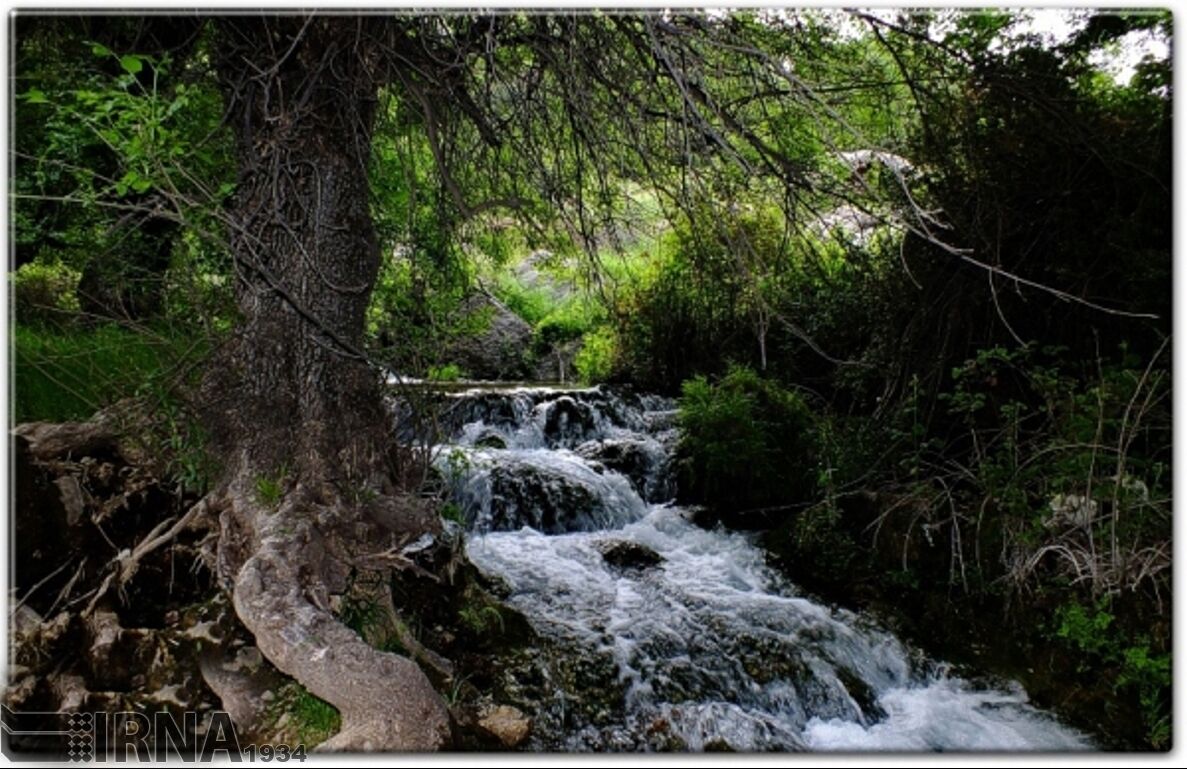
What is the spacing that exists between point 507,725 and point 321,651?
67 cm

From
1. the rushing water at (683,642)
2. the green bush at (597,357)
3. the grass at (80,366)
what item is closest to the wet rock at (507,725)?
the rushing water at (683,642)

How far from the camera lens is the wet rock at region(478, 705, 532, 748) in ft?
7.00

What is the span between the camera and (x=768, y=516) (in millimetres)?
4496

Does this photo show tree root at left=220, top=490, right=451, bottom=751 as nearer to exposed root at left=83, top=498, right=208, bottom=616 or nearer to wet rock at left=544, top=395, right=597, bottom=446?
exposed root at left=83, top=498, right=208, bottom=616

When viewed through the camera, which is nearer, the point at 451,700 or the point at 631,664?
the point at 451,700

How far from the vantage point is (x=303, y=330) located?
2.26m

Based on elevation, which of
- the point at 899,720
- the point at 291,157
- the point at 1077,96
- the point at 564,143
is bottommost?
the point at 899,720

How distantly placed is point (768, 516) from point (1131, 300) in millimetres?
2277

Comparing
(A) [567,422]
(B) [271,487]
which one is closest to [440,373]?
(B) [271,487]

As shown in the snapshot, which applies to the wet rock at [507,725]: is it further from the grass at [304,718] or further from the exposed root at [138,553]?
the exposed root at [138,553]

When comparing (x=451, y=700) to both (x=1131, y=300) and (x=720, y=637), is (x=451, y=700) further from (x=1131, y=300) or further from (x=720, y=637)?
(x=1131, y=300)

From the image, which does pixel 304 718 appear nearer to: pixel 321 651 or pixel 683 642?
pixel 321 651

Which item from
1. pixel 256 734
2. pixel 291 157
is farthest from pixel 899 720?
pixel 291 157

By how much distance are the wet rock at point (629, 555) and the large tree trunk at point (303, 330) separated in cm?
174
